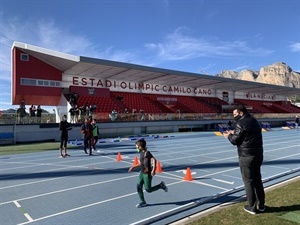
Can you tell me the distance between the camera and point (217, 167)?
9.56 m

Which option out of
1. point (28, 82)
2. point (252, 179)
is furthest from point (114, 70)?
point (252, 179)

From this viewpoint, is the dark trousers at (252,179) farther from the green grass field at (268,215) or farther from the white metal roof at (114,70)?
the white metal roof at (114,70)

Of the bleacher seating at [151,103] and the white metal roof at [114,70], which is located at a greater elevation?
the white metal roof at [114,70]

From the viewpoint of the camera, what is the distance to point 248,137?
470 cm

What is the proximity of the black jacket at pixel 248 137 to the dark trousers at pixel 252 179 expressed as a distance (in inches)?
4.3

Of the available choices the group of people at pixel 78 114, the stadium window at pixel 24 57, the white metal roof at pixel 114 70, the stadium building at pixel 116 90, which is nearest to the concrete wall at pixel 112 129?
the stadium building at pixel 116 90

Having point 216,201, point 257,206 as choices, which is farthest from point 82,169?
point 257,206

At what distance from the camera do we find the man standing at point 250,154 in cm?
470

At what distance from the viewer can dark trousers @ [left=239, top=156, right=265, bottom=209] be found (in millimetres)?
4711

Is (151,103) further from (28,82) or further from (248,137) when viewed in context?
(248,137)

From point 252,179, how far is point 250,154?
459 mm

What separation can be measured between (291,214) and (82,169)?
703 centimetres

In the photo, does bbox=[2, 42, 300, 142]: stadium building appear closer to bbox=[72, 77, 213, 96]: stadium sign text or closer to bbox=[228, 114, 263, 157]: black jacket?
bbox=[72, 77, 213, 96]: stadium sign text

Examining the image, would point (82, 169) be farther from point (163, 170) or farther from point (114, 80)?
point (114, 80)
